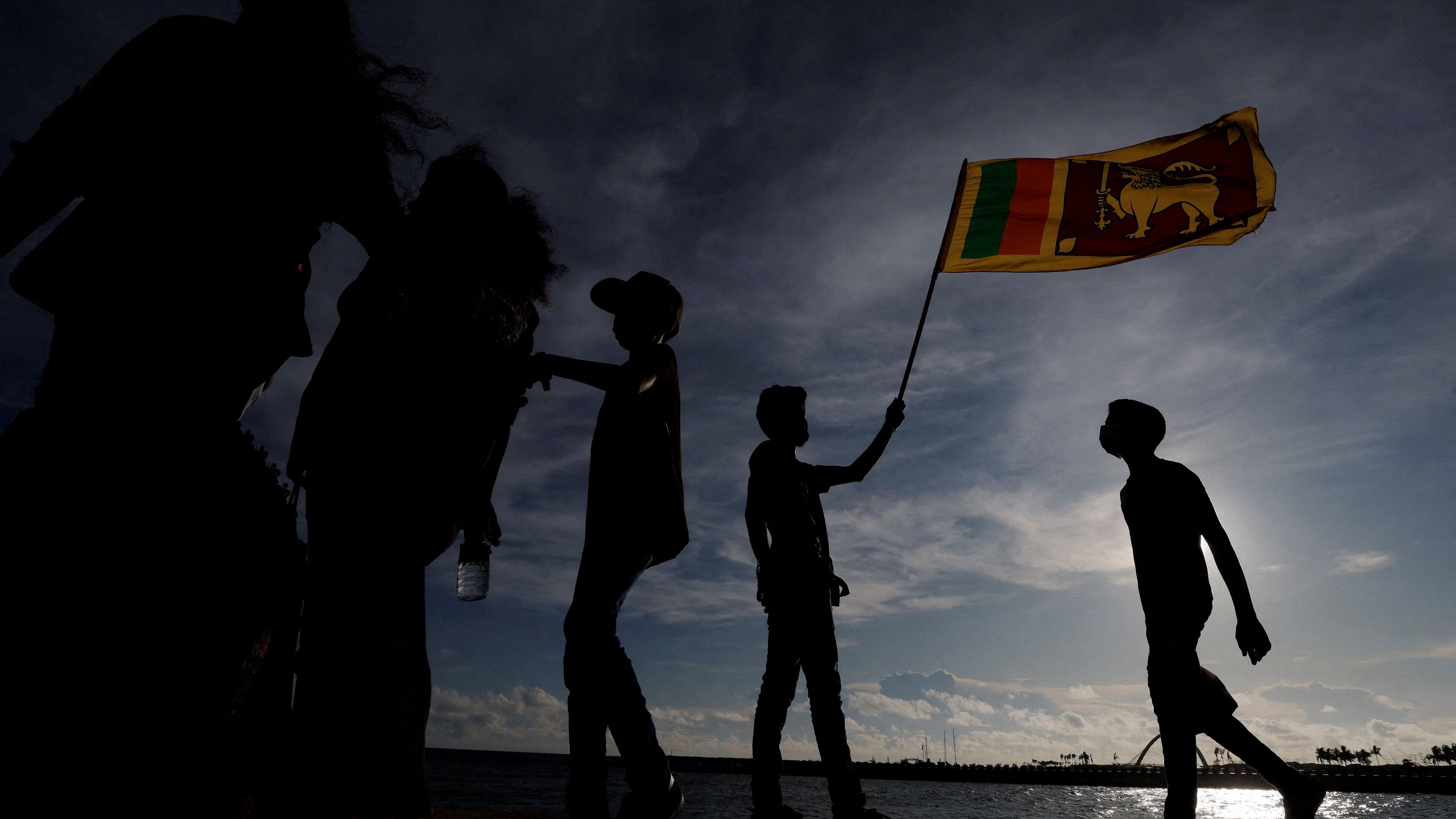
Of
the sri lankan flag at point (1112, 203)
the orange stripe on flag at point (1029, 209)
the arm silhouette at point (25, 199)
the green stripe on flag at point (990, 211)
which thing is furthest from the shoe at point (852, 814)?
the orange stripe on flag at point (1029, 209)

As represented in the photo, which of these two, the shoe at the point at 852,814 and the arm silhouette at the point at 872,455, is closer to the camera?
the shoe at the point at 852,814

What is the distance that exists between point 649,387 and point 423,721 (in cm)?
177

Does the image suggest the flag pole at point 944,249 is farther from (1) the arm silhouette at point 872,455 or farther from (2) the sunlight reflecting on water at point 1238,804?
(2) the sunlight reflecting on water at point 1238,804

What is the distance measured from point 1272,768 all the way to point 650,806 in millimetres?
3324

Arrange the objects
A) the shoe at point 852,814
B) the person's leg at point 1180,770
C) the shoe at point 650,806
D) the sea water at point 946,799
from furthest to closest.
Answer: the sea water at point 946,799 → the shoe at point 852,814 → the person's leg at point 1180,770 → the shoe at point 650,806

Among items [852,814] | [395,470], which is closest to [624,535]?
[395,470]

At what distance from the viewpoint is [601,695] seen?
9.12 ft

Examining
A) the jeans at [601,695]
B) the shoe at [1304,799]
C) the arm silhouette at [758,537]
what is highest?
the arm silhouette at [758,537]

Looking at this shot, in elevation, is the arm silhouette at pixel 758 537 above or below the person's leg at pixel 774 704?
above

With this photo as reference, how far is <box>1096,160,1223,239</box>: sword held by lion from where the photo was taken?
6.21 meters

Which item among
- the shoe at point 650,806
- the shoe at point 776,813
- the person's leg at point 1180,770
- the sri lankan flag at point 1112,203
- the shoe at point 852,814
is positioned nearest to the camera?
the shoe at point 650,806

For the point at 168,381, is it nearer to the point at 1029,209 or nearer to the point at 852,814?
the point at 852,814

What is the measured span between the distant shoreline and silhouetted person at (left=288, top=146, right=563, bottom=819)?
112 feet

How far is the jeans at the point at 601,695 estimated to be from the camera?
8.98 feet
